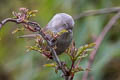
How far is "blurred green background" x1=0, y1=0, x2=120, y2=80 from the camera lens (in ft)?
9.99

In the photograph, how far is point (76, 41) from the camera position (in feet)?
9.71

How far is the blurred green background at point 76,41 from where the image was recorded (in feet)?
9.99

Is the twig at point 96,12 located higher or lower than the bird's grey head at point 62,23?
lower

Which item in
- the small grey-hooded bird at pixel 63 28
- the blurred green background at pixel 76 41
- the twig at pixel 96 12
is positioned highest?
the small grey-hooded bird at pixel 63 28

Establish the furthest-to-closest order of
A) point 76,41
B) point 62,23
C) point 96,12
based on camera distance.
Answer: point 96,12
point 76,41
point 62,23

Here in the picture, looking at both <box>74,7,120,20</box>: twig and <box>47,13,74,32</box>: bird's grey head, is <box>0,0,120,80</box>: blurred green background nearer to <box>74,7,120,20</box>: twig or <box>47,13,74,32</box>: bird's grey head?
<box>74,7,120,20</box>: twig

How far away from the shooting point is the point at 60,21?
56.1 inches

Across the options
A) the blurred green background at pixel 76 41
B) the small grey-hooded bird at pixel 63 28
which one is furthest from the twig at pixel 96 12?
the small grey-hooded bird at pixel 63 28

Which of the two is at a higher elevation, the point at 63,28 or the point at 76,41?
the point at 63,28

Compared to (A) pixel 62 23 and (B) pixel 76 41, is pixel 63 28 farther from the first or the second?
(B) pixel 76 41

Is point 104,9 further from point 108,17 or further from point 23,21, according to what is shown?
point 23,21

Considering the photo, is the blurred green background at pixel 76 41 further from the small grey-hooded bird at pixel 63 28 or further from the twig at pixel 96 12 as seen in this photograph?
the small grey-hooded bird at pixel 63 28

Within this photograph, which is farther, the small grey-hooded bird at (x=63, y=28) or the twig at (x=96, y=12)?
the twig at (x=96, y=12)

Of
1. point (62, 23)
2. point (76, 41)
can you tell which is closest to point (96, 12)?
point (76, 41)
